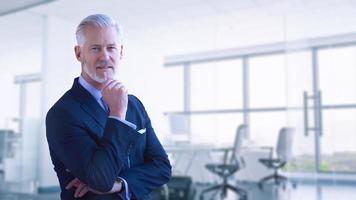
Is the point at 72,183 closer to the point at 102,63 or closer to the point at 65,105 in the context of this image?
the point at 65,105

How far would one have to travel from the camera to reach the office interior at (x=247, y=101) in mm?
5449

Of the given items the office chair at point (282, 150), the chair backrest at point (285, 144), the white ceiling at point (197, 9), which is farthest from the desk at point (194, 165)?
the white ceiling at point (197, 9)

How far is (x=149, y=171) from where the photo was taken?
4.12 feet

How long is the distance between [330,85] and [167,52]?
4119mm

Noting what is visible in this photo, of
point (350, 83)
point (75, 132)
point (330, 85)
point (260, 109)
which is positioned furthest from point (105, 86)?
point (260, 109)

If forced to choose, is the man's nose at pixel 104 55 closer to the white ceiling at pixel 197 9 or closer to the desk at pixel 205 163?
the white ceiling at pixel 197 9

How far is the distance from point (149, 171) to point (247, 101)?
7705 millimetres

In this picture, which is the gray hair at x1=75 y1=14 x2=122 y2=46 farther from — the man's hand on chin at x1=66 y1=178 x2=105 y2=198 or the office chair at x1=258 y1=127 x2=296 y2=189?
the office chair at x1=258 y1=127 x2=296 y2=189

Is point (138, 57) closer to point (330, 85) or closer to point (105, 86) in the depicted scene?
point (330, 85)

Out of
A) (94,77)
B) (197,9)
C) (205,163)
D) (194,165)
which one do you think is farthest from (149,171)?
(194,165)

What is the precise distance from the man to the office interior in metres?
3.58

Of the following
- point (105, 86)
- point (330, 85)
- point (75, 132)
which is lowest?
point (75, 132)

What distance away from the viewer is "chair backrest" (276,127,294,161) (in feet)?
20.6

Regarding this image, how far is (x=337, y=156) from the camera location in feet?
22.0
